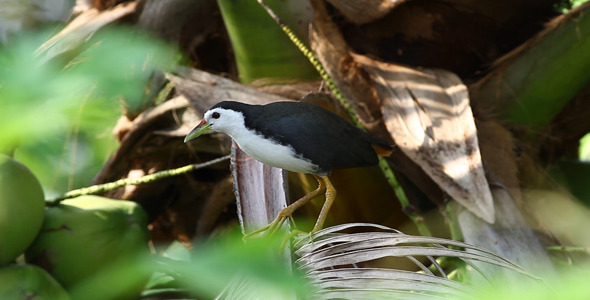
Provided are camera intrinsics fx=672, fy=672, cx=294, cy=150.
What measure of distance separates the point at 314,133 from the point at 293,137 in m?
0.03

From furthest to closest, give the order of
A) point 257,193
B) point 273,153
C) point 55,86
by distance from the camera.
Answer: point 257,193
point 273,153
point 55,86

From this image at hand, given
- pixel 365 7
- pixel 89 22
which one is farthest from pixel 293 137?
pixel 89 22

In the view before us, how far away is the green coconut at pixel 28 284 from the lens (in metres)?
0.90

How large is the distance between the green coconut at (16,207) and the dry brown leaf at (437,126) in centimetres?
57

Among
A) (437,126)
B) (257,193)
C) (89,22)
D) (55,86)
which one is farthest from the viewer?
(89,22)

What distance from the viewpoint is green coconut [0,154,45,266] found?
3.00 feet

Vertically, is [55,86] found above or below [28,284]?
above

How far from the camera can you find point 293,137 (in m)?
0.86

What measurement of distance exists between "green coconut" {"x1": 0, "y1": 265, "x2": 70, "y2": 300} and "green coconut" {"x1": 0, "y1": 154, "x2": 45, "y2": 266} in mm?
27

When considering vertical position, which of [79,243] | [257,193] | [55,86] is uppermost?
[55,86]

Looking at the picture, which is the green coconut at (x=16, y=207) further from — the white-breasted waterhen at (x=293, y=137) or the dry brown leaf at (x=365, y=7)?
the dry brown leaf at (x=365, y=7)

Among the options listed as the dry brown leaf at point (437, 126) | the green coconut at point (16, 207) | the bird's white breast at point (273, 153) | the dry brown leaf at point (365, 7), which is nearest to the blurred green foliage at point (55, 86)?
the bird's white breast at point (273, 153)

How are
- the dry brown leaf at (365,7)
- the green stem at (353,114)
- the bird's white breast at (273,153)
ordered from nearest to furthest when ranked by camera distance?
the bird's white breast at (273,153) < the green stem at (353,114) < the dry brown leaf at (365,7)

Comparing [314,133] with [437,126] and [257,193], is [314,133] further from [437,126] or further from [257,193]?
[437,126]
